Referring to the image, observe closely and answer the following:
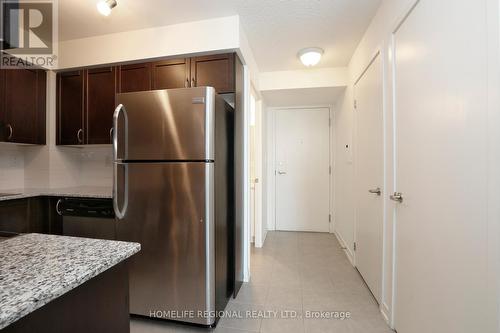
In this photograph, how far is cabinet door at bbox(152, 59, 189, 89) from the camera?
80.1 inches

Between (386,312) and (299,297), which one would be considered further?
(299,297)

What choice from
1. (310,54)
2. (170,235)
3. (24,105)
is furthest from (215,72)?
(24,105)

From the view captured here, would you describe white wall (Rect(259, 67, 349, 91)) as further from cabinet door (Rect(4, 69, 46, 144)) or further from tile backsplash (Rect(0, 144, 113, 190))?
cabinet door (Rect(4, 69, 46, 144))

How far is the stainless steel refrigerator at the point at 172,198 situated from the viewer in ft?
5.01

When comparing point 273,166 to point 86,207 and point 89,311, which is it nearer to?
point 86,207

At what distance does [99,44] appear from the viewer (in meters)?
2.24

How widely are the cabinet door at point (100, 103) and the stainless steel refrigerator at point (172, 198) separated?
719 millimetres

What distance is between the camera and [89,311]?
637mm

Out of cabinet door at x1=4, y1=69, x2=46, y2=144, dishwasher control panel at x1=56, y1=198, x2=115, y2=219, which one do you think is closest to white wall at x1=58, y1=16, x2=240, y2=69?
cabinet door at x1=4, y1=69, x2=46, y2=144

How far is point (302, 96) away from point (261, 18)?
157cm

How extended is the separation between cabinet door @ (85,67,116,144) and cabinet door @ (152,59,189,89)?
1.62ft

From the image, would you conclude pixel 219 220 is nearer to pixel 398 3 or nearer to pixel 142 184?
pixel 142 184

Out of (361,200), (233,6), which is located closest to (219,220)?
(361,200)

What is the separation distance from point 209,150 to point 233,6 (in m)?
1.22
